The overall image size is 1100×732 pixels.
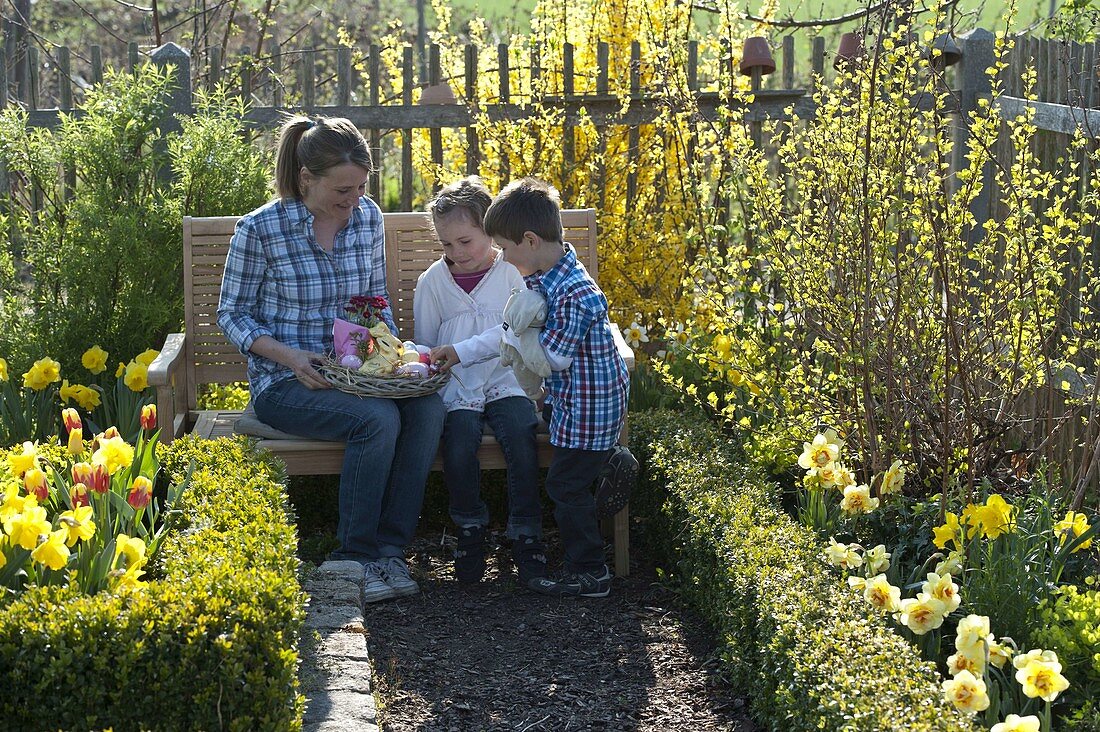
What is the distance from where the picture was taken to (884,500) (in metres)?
3.71

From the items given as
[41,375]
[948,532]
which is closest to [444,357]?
[41,375]

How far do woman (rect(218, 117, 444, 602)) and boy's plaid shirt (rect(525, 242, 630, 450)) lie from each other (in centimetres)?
43

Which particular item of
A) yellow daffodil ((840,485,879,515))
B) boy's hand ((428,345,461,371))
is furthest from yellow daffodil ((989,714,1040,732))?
boy's hand ((428,345,461,371))

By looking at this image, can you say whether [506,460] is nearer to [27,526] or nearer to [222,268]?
[222,268]

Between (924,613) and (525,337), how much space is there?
4.73 ft

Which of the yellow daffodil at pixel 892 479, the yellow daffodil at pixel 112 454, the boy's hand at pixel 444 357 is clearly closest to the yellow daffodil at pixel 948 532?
the yellow daffodil at pixel 892 479

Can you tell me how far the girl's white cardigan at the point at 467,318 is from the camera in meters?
4.06

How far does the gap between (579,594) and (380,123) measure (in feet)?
9.37

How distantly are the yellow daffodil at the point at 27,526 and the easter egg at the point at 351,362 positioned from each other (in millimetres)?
1427

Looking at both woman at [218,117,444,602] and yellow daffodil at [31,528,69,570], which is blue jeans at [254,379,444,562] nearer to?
woman at [218,117,444,602]

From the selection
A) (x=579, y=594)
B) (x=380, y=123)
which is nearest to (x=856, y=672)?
(x=579, y=594)

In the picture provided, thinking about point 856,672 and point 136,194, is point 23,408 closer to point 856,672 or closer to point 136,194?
point 136,194

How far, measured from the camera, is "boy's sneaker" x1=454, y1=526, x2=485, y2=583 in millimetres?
3990

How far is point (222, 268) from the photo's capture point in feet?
14.5
